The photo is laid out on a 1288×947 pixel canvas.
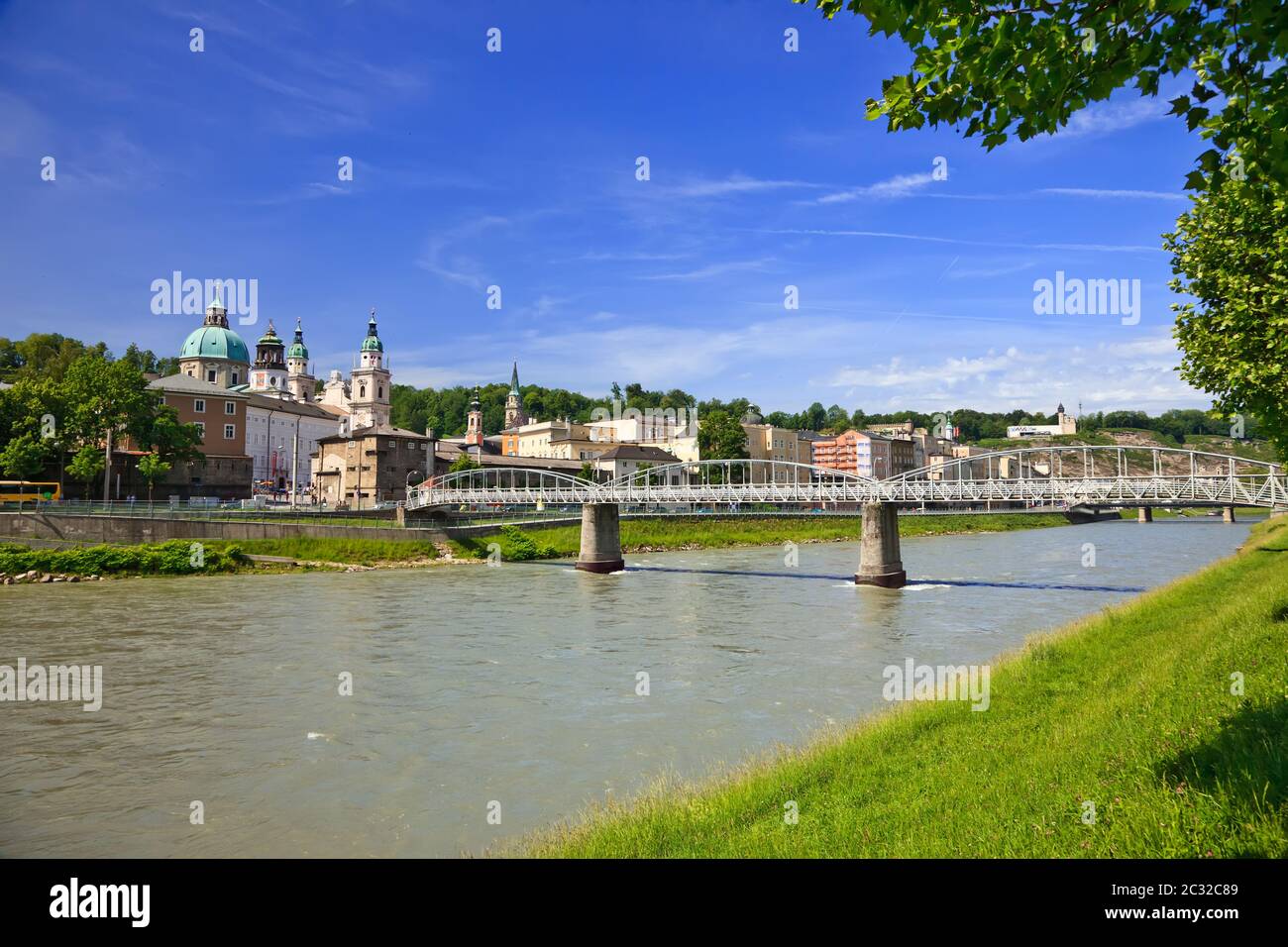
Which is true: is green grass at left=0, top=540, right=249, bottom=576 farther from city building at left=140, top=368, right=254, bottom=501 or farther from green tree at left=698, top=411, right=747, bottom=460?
green tree at left=698, top=411, right=747, bottom=460

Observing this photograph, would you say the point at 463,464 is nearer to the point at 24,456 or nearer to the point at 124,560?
the point at 24,456

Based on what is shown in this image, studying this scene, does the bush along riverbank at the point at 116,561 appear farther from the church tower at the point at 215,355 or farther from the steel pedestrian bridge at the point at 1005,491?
the church tower at the point at 215,355

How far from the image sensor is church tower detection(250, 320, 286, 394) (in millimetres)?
122869

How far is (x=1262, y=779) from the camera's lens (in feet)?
19.1

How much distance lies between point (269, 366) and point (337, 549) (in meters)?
85.8

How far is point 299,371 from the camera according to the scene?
128 meters

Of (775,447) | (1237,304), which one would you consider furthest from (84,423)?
(775,447)

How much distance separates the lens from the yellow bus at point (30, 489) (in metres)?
55.4

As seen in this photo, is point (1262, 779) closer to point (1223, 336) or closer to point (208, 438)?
point (1223, 336)

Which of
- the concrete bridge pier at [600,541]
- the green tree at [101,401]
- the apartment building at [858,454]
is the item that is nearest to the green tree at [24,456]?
the green tree at [101,401]

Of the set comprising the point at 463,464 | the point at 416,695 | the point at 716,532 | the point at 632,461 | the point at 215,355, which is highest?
the point at 215,355

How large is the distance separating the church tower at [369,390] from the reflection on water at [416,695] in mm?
84045

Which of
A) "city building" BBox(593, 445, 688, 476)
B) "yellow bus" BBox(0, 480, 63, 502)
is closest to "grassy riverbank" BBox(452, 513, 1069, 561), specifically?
"city building" BBox(593, 445, 688, 476)
